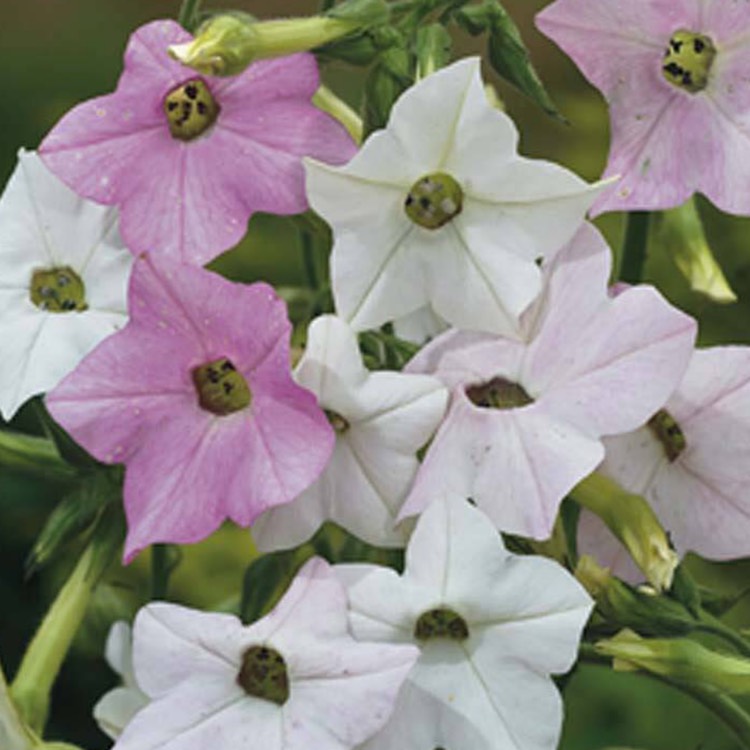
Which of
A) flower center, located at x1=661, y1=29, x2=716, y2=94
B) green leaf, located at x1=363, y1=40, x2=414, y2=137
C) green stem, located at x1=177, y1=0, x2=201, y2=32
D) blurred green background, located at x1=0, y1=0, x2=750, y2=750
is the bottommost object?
blurred green background, located at x1=0, y1=0, x2=750, y2=750

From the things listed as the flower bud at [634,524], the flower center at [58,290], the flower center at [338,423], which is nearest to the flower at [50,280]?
the flower center at [58,290]

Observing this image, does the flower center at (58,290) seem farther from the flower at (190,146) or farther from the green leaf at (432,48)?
the green leaf at (432,48)

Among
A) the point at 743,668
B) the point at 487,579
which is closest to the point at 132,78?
the point at 487,579

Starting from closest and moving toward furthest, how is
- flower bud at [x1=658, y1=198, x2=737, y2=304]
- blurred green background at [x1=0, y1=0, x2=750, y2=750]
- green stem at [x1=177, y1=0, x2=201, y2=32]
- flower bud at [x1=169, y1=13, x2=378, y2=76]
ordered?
flower bud at [x1=169, y1=13, x2=378, y2=76] < green stem at [x1=177, y1=0, x2=201, y2=32] < flower bud at [x1=658, y1=198, x2=737, y2=304] < blurred green background at [x1=0, y1=0, x2=750, y2=750]

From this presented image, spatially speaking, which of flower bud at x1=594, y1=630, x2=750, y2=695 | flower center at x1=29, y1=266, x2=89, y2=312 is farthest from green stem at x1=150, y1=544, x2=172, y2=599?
flower bud at x1=594, y1=630, x2=750, y2=695

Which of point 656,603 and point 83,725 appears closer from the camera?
point 656,603

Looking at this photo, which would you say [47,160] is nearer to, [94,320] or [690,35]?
[94,320]

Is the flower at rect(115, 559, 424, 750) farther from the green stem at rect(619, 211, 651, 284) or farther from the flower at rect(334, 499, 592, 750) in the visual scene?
the green stem at rect(619, 211, 651, 284)
